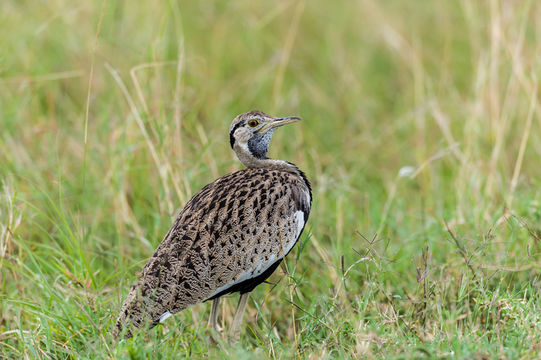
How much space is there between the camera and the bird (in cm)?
339

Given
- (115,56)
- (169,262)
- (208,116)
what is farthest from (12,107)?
(169,262)

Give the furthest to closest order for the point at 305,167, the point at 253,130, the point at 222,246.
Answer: the point at 305,167
the point at 253,130
the point at 222,246

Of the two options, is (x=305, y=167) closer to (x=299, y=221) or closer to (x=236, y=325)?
(x=299, y=221)

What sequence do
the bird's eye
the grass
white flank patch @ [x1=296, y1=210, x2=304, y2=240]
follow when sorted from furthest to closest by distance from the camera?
1. the bird's eye
2. white flank patch @ [x1=296, y1=210, x2=304, y2=240]
3. the grass

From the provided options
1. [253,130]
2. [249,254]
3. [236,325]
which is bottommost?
[236,325]

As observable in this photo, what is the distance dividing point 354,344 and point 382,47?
495 centimetres

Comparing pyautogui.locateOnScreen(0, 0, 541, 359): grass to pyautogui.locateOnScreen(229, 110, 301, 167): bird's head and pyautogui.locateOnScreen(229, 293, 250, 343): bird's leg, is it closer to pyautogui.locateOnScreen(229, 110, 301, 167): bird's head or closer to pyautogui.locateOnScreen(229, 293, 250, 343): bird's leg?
pyautogui.locateOnScreen(229, 293, 250, 343): bird's leg

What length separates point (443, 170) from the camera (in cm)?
595

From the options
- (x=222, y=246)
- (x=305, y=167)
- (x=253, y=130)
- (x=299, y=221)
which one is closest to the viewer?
(x=222, y=246)

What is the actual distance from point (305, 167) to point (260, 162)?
5.36 ft

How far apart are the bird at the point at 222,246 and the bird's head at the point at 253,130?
0.59 ft

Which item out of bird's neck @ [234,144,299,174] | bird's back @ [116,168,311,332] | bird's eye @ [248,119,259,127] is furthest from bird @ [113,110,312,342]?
bird's eye @ [248,119,259,127]

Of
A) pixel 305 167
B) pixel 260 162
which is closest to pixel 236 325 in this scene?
pixel 260 162

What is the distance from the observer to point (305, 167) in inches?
220
